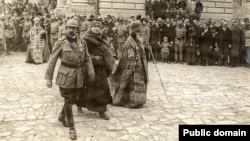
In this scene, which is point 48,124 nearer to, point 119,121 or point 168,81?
point 119,121

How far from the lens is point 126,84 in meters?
7.94

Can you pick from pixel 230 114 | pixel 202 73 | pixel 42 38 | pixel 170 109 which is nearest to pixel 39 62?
pixel 42 38

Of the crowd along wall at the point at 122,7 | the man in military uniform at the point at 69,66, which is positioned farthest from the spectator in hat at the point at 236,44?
the man in military uniform at the point at 69,66

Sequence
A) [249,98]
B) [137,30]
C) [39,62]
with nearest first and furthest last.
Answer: [137,30], [249,98], [39,62]

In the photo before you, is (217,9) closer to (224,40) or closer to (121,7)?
(121,7)

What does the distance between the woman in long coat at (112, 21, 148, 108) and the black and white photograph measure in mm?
23

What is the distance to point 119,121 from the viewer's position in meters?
6.90

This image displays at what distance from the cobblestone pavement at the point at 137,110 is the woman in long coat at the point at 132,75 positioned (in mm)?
271

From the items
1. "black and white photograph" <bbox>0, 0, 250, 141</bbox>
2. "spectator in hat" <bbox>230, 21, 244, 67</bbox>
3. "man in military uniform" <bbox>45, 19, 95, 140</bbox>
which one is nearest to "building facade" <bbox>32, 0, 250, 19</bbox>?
"black and white photograph" <bbox>0, 0, 250, 141</bbox>

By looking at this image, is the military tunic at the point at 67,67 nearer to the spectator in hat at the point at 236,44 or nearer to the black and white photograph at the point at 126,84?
the black and white photograph at the point at 126,84

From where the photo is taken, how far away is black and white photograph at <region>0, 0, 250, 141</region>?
6.06 meters

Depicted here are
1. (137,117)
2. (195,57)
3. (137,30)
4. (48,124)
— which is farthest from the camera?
(195,57)

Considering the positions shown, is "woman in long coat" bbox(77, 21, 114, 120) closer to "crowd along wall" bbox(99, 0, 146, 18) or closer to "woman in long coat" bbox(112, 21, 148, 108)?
"woman in long coat" bbox(112, 21, 148, 108)

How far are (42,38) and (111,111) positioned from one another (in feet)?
23.2
